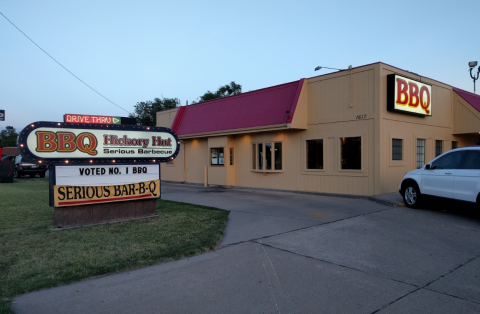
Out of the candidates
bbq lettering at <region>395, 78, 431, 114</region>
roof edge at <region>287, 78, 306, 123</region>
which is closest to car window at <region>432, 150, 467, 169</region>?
bbq lettering at <region>395, 78, 431, 114</region>

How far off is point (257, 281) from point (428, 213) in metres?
7.25

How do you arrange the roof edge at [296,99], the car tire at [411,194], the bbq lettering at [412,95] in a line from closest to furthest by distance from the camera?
the car tire at [411,194]
the bbq lettering at [412,95]
the roof edge at [296,99]

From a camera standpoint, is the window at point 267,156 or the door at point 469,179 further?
the window at point 267,156

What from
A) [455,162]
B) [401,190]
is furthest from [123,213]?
[455,162]

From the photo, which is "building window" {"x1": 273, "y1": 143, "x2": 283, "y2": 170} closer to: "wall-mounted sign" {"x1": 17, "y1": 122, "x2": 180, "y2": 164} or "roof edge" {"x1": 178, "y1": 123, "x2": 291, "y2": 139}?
"roof edge" {"x1": 178, "y1": 123, "x2": 291, "y2": 139}

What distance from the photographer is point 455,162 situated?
32.4 feet

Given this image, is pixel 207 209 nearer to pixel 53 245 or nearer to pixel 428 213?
pixel 53 245

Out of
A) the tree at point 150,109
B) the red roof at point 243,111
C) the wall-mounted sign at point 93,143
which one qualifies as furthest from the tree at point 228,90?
the wall-mounted sign at point 93,143

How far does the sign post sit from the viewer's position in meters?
8.52

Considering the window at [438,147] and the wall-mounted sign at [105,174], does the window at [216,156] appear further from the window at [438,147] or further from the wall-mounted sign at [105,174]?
the window at [438,147]

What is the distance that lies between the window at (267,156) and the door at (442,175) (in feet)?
23.2

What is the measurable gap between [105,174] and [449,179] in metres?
9.30

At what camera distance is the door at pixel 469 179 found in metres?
9.00

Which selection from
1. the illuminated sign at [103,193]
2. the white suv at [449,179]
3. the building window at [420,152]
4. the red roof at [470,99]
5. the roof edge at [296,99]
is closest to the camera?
the illuminated sign at [103,193]
